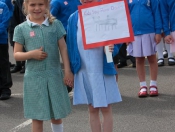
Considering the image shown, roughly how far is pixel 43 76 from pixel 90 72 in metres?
0.44

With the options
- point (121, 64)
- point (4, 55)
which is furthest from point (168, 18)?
point (121, 64)

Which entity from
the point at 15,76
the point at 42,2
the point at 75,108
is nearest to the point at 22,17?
the point at 15,76

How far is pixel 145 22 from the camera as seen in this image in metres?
Result: 6.70

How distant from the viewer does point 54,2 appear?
23.7 ft

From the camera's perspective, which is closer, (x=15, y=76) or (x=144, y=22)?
(x=144, y=22)

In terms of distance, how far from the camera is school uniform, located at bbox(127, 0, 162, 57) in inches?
263

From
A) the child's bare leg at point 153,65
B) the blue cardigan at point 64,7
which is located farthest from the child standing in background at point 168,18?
the blue cardigan at point 64,7

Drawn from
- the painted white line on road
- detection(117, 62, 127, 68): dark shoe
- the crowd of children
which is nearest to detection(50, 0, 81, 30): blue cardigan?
the painted white line on road

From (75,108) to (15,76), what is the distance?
3240mm

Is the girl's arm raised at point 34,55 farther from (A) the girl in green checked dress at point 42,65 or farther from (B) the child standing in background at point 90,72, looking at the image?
(B) the child standing in background at point 90,72

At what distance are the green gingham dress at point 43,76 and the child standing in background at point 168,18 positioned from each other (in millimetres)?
2147

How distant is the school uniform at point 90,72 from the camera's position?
461cm

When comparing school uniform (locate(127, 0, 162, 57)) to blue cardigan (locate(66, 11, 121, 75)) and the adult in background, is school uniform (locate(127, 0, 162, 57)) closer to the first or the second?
the adult in background

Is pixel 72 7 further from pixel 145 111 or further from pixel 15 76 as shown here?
pixel 15 76
